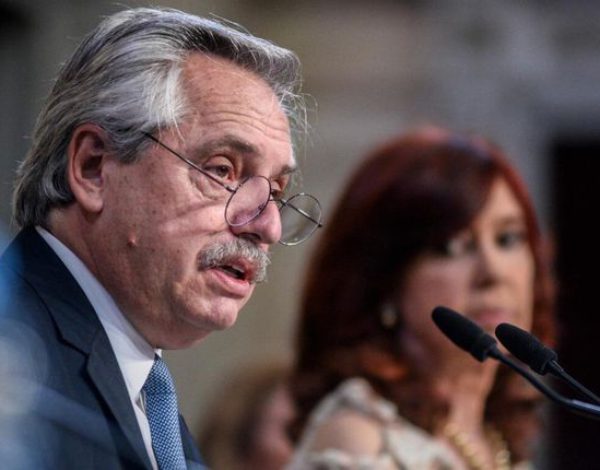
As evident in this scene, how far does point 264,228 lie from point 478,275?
1626 millimetres

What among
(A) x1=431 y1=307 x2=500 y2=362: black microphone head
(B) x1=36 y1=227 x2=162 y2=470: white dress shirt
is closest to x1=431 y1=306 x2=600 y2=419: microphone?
(A) x1=431 y1=307 x2=500 y2=362: black microphone head

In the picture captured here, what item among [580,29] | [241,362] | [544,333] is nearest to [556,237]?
[580,29]

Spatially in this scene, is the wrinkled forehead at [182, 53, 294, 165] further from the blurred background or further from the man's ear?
the blurred background

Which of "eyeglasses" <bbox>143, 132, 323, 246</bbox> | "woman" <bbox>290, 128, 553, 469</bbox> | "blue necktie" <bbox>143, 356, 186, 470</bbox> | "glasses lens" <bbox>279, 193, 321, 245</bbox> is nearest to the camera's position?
"blue necktie" <bbox>143, 356, 186, 470</bbox>

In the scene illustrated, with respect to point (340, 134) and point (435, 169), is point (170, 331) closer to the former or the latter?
point (435, 169)

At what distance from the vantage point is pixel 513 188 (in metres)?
4.36

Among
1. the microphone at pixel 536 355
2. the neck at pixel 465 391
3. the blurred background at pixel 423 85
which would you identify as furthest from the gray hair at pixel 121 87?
the blurred background at pixel 423 85

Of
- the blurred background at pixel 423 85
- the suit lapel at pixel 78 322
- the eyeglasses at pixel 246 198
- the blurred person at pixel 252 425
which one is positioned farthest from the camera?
the blurred background at pixel 423 85

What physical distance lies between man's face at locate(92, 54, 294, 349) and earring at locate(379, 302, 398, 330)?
162 cm

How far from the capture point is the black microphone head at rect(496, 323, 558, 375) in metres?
2.68

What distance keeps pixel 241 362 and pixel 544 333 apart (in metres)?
2.70

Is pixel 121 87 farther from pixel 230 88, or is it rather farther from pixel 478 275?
pixel 478 275

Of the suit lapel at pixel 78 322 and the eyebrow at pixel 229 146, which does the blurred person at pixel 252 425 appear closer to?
the eyebrow at pixel 229 146

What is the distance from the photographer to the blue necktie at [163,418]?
257 cm
